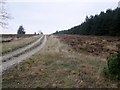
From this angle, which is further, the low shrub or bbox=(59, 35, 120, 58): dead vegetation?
bbox=(59, 35, 120, 58): dead vegetation

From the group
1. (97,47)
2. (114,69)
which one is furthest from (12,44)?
(114,69)

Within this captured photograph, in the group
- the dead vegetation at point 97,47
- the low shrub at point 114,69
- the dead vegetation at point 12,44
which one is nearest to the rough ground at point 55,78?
the low shrub at point 114,69

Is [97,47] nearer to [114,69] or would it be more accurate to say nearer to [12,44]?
[12,44]

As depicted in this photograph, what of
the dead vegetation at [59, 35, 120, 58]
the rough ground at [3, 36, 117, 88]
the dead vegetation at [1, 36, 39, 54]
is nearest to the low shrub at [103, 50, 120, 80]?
the rough ground at [3, 36, 117, 88]

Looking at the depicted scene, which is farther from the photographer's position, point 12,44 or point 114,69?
point 12,44

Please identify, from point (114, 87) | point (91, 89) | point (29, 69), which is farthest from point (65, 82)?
point (29, 69)

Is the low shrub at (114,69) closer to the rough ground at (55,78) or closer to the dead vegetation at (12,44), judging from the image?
the rough ground at (55,78)

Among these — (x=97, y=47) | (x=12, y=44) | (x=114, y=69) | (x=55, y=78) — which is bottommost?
(x=12, y=44)

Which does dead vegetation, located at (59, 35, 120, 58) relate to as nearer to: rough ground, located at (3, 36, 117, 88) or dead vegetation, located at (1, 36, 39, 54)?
dead vegetation, located at (1, 36, 39, 54)

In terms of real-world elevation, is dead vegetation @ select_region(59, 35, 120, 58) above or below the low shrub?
below

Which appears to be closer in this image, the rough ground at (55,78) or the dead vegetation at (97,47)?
the rough ground at (55,78)

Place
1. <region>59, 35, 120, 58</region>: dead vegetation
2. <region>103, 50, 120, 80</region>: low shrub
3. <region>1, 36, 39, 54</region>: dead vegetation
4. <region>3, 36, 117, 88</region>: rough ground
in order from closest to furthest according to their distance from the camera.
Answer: <region>3, 36, 117, 88</region>: rough ground < <region>103, 50, 120, 80</region>: low shrub < <region>59, 35, 120, 58</region>: dead vegetation < <region>1, 36, 39, 54</region>: dead vegetation

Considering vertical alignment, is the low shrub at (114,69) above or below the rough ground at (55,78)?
above

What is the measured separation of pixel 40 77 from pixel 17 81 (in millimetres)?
1350
